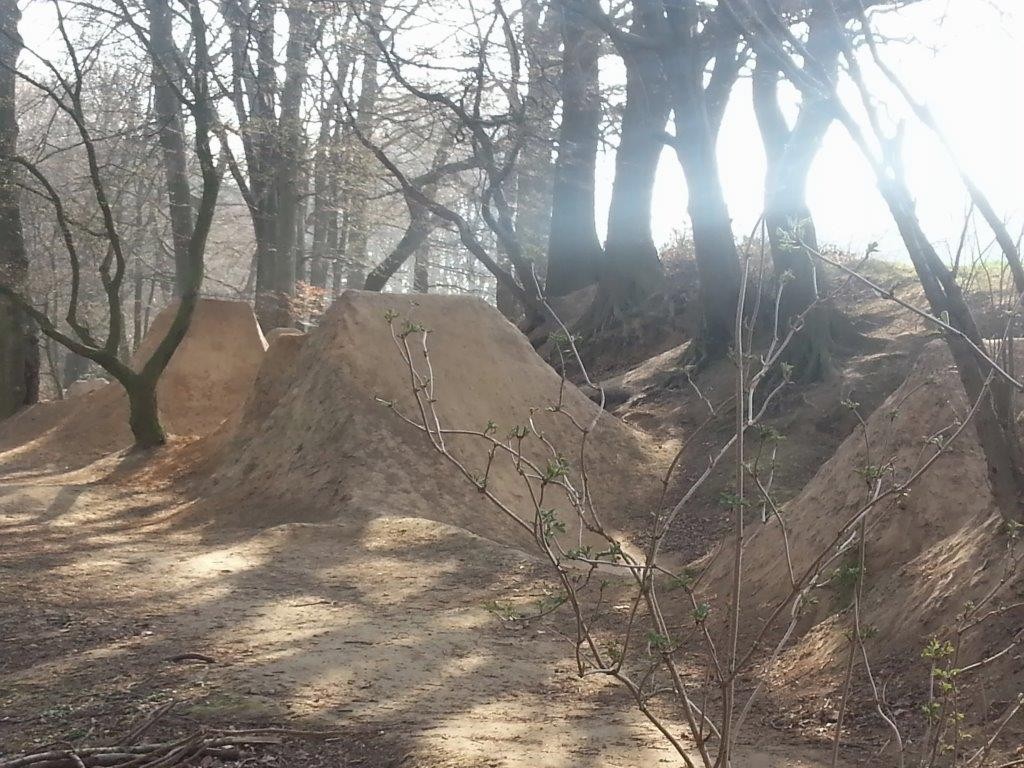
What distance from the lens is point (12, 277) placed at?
16766mm

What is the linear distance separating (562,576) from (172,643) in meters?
3.74

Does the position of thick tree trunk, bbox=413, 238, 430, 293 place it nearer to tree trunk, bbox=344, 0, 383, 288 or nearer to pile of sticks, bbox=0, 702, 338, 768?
tree trunk, bbox=344, 0, 383, 288

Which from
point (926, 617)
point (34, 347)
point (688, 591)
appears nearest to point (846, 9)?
point (926, 617)

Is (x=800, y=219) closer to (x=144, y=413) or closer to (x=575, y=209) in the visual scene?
(x=575, y=209)

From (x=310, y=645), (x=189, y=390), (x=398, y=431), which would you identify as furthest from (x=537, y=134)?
(x=310, y=645)

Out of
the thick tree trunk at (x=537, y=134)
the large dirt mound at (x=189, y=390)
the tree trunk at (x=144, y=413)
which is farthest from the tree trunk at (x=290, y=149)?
the tree trunk at (x=144, y=413)

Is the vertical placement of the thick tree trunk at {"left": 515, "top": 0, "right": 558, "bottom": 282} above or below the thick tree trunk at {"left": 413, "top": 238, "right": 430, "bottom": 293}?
above

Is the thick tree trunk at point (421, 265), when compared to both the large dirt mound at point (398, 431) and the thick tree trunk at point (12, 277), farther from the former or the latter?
the large dirt mound at point (398, 431)

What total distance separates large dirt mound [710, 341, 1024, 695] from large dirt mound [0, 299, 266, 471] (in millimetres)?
10174

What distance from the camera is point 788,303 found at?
12.4 meters

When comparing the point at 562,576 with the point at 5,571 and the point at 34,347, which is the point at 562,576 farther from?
the point at 34,347

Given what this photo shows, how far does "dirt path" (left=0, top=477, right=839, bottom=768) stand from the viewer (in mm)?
4195

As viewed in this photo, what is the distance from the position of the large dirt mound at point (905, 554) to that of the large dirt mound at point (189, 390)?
33.4 ft

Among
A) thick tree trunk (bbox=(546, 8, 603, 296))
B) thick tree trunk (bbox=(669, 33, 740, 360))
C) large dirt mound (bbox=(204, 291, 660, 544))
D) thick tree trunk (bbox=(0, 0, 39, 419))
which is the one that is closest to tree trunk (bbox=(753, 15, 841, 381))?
thick tree trunk (bbox=(669, 33, 740, 360))
